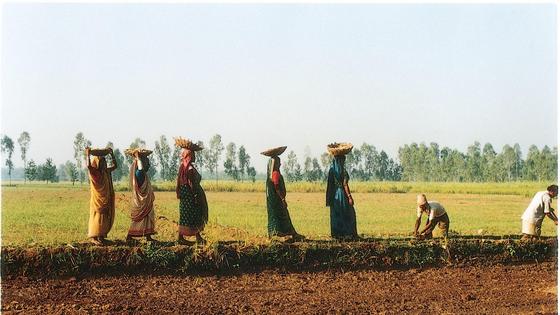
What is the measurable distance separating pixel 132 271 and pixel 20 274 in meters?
1.87

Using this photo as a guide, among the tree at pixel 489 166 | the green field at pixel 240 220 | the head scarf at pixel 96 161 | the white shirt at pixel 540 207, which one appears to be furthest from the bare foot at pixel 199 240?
the tree at pixel 489 166

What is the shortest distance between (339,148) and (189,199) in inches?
123

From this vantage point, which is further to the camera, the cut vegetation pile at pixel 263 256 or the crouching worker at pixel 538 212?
the crouching worker at pixel 538 212

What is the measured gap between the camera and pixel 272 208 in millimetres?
11336

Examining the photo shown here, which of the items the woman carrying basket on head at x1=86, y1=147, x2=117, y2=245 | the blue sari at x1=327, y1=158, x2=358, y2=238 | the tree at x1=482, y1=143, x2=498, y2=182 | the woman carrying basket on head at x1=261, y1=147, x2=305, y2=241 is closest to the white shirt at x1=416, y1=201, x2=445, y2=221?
the blue sari at x1=327, y1=158, x2=358, y2=238

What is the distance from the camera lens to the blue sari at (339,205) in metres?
11.6

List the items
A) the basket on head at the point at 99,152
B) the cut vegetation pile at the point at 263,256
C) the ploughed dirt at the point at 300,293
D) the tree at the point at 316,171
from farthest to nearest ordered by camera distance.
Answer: the tree at the point at 316,171 < the basket on head at the point at 99,152 < the cut vegetation pile at the point at 263,256 < the ploughed dirt at the point at 300,293

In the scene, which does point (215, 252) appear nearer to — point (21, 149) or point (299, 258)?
point (299, 258)

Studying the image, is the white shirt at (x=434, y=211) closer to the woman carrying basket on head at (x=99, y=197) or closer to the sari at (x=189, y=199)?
the sari at (x=189, y=199)

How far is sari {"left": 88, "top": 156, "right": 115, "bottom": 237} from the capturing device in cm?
1059

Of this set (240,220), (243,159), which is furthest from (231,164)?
(240,220)

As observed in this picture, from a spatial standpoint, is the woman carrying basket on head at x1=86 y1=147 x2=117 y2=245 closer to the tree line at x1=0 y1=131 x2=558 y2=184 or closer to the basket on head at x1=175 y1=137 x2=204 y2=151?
the basket on head at x1=175 y1=137 x2=204 y2=151

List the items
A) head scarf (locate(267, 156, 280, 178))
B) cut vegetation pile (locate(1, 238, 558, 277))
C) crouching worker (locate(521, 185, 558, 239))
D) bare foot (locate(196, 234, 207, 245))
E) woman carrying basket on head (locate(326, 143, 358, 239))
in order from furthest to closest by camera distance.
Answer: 1. crouching worker (locate(521, 185, 558, 239))
2. woman carrying basket on head (locate(326, 143, 358, 239))
3. head scarf (locate(267, 156, 280, 178))
4. bare foot (locate(196, 234, 207, 245))
5. cut vegetation pile (locate(1, 238, 558, 277))

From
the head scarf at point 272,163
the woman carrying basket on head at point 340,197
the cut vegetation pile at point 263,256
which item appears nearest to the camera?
the cut vegetation pile at point 263,256
